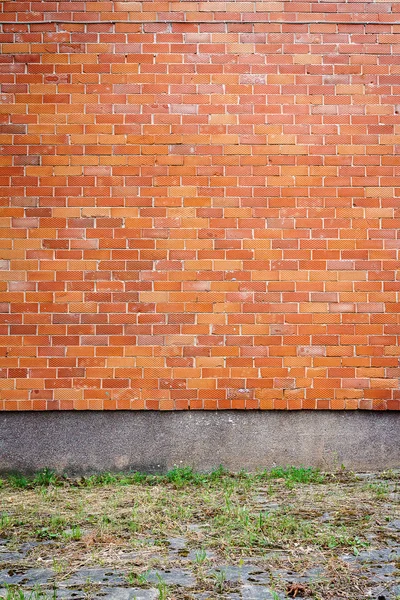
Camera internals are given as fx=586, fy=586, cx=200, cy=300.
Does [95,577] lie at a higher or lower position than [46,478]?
higher

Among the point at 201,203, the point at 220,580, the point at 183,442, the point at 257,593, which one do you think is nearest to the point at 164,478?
the point at 183,442

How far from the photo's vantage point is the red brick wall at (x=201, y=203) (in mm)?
4863

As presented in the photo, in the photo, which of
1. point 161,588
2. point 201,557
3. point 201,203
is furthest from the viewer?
point 201,203

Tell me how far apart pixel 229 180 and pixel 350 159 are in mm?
1046

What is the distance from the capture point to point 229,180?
16.2 feet

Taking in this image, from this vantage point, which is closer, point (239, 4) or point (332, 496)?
point (332, 496)

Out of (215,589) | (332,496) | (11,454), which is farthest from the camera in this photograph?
(11,454)

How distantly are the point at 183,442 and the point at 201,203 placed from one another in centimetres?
199

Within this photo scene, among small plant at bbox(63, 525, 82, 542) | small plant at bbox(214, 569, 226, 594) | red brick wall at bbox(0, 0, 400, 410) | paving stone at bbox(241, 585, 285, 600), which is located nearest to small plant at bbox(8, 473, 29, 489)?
red brick wall at bbox(0, 0, 400, 410)

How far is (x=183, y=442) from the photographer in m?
4.82

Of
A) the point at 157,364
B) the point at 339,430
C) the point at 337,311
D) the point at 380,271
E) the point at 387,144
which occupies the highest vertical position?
the point at 387,144

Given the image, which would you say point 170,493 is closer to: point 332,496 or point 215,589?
point 332,496

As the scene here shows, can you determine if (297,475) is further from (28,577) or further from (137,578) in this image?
(28,577)

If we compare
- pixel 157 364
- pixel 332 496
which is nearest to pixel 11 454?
pixel 157 364
